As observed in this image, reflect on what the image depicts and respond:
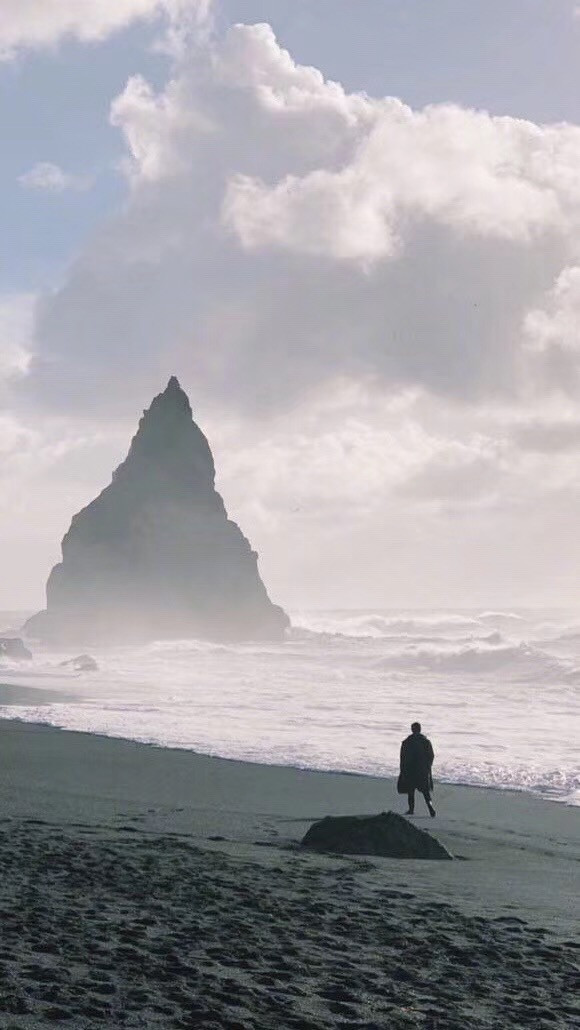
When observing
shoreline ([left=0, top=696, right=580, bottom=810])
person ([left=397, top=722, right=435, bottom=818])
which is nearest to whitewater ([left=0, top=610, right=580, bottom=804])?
shoreline ([left=0, top=696, right=580, bottom=810])

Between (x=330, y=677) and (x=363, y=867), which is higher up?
(x=330, y=677)

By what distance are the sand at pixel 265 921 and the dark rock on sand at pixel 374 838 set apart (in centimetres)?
40

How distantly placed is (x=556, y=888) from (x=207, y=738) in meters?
16.1

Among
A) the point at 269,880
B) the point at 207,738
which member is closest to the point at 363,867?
the point at 269,880

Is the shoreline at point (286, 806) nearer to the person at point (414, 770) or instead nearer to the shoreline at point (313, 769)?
the shoreline at point (313, 769)

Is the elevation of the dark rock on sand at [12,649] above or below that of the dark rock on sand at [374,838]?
above

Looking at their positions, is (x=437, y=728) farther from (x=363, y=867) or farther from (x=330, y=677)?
(x=330, y=677)

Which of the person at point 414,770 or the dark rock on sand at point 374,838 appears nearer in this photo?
the dark rock on sand at point 374,838

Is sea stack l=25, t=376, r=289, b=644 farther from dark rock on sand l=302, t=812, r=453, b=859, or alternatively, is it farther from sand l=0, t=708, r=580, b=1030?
dark rock on sand l=302, t=812, r=453, b=859

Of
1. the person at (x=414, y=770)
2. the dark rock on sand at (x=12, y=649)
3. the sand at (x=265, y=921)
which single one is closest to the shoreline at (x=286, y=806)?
the sand at (x=265, y=921)

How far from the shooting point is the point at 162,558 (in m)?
124

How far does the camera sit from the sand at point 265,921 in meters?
6.38

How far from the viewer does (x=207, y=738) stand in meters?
26.8

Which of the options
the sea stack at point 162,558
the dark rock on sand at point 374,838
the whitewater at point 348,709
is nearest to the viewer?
Result: the dark rock on sand at point 374,838
